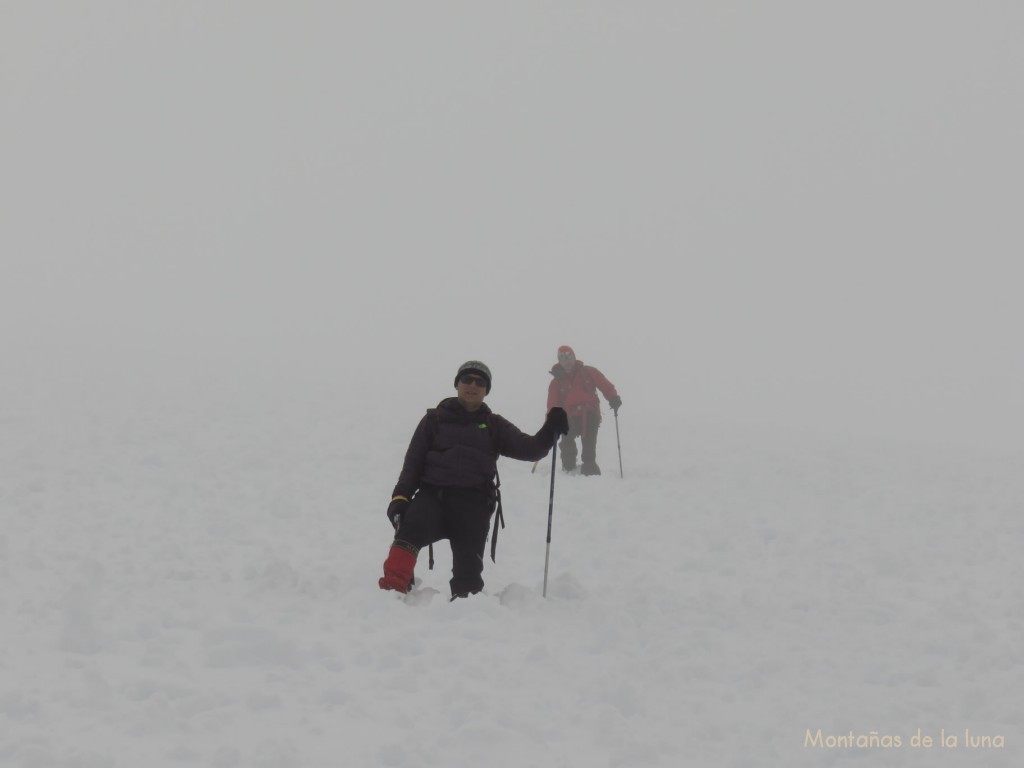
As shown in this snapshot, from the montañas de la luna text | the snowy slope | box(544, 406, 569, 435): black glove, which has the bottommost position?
the montañas de la luna text

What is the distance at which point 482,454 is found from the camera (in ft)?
27.0

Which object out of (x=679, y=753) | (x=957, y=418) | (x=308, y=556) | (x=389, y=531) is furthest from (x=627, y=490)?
(x=957, y=418)

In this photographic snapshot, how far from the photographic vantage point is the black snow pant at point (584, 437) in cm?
1584

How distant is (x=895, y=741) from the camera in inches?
235

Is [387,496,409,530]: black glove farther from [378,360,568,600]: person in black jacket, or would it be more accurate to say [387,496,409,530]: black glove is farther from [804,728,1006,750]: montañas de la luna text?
[804,728,1006,750]: montañas de la luna text

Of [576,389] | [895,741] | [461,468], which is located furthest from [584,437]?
[895,741]

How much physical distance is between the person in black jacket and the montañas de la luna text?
295 cm

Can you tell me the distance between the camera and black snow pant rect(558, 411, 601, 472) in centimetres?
1584

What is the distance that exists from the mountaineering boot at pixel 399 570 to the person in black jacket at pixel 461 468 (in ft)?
0.53

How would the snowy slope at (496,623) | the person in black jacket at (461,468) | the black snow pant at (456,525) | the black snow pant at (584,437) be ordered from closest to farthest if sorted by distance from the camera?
the snowy slope at (496,623)
the black snow pant at (456,525)
the person in black jacket at (461,468)
the black snow pant at (584,437)

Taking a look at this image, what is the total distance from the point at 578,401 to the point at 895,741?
10.2m

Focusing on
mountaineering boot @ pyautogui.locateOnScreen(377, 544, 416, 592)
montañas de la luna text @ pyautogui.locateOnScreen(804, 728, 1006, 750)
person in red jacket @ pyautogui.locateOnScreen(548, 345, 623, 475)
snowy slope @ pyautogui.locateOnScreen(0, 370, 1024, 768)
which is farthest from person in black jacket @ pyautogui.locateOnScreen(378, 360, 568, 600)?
person in red jacket @ pyautogui.locateOnScreen(548, 345, 623, 475)

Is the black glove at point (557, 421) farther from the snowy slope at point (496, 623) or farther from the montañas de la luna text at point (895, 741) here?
the montañas de la luna text at point (895, 741)

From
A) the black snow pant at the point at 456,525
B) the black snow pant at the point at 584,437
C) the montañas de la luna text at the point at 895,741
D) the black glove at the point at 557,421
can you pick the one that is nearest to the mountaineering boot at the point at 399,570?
→ the black snow pant at the point at 456,525
